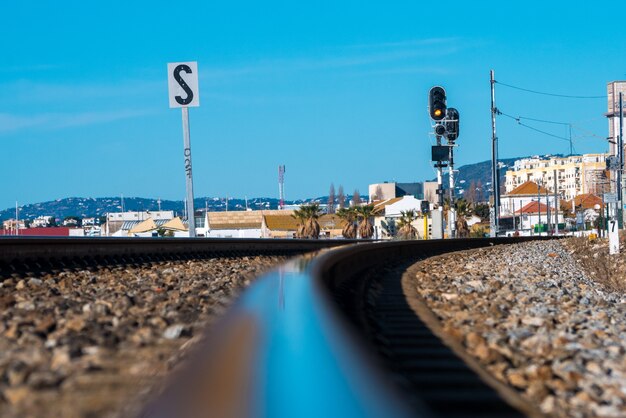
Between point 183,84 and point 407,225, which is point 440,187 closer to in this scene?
point 183,84

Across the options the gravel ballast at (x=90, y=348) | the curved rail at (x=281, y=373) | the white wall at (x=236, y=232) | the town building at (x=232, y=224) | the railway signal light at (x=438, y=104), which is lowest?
the white wall at (x=236, y=232)

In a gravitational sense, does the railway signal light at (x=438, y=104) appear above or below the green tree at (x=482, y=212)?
above

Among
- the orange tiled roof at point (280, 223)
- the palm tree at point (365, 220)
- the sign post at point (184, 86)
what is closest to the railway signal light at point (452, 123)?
the sign post at point (184, 86)

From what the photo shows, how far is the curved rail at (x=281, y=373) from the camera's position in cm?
297

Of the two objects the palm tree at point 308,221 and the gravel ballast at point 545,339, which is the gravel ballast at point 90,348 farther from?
the palm tree at point 308,221

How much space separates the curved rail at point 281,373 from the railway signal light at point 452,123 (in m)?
44.5

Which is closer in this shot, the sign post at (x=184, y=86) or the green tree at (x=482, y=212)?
the sign post at (x=184, y=86)

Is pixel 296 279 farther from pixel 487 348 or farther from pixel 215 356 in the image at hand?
pixel 215 356

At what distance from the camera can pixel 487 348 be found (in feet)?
23.5

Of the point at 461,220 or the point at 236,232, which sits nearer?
the point at 461,220

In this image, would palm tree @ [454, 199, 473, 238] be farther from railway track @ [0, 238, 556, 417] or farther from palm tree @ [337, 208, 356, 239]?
railway track @ [0, 238, 556, 417]

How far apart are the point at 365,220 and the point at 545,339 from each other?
104821 millimetres

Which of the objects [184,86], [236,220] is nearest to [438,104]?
[184,86]

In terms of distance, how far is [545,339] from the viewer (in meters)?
7.70
